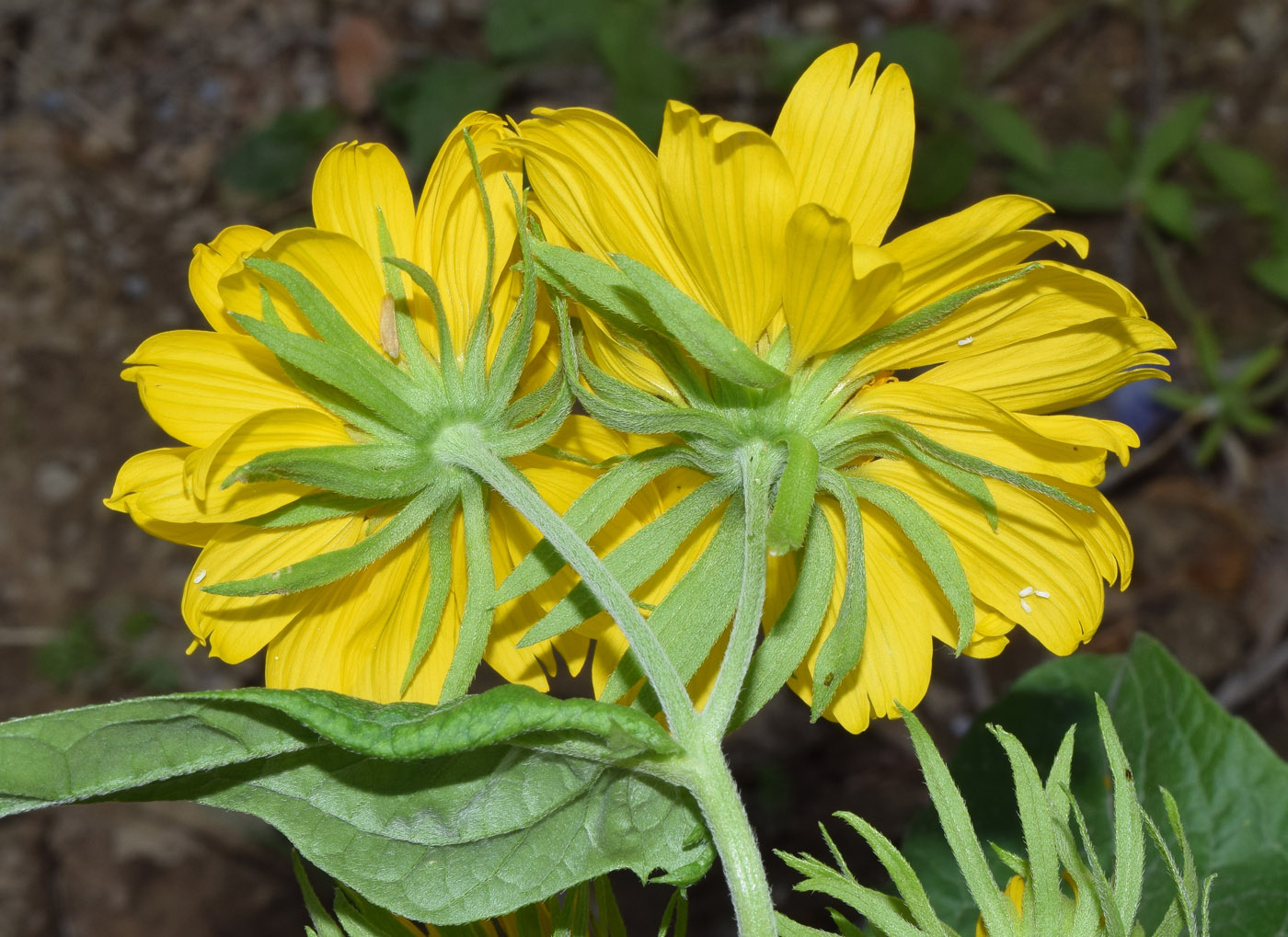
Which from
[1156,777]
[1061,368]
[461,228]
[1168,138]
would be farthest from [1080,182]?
[461,228]

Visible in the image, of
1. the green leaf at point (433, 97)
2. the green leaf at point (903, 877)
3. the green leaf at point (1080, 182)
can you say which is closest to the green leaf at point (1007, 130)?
the green leaf at point (1080, 182)

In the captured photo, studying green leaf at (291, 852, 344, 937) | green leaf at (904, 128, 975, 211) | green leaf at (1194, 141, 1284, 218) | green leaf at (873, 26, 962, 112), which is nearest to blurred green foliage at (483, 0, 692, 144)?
green leaf at (873, 26, 962, 112)

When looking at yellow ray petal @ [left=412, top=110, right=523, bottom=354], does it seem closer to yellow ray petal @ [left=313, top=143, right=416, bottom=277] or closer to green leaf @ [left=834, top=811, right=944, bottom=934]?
yellow ray petal @ [left=313, top=143, right=416, bottom=277]

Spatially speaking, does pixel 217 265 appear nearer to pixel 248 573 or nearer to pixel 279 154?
pixel 248 573

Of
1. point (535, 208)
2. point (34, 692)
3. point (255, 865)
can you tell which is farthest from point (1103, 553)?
point (34, 692)

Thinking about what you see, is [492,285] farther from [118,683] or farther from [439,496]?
[118,683]

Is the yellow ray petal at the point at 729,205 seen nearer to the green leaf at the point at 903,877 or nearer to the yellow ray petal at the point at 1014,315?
the yellow ray petal at the point at 1014,315
